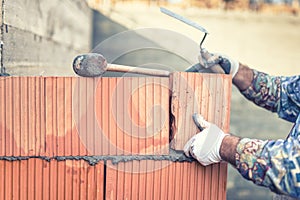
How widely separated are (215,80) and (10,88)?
2.58 feet

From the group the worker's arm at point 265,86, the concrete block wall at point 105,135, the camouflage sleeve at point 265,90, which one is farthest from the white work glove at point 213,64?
the concrete block wall at point 105,135

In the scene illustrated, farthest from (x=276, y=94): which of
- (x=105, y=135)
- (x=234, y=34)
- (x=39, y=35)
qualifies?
(x=234, y=34)

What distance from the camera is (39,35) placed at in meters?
2.54

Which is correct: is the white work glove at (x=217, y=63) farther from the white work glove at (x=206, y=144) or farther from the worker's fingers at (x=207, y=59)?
the white work glove at (x=206, y=144)

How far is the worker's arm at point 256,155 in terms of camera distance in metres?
1.32

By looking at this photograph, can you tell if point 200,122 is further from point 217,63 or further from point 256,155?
point 217,63

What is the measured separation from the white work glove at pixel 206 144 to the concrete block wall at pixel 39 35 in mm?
886

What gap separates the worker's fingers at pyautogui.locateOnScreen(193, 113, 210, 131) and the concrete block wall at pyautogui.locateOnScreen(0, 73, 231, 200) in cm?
3

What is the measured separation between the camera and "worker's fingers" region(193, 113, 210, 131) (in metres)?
1.50

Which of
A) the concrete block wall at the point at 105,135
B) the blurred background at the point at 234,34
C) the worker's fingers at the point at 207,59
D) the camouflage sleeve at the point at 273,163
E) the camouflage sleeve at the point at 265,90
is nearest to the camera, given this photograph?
the camouflage sleeve at the point at 273,163

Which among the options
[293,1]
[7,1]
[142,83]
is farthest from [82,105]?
[293,1]

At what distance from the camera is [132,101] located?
147cm

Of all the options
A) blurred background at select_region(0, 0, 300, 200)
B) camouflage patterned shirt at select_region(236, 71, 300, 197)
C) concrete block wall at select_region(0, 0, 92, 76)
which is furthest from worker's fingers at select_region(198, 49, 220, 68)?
blurred background at select_region(0, 0, 300, 200)

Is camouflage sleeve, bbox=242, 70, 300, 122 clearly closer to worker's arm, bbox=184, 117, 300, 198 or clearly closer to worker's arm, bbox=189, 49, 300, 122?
worker's arm, bbox=189, 49, 300, 122
